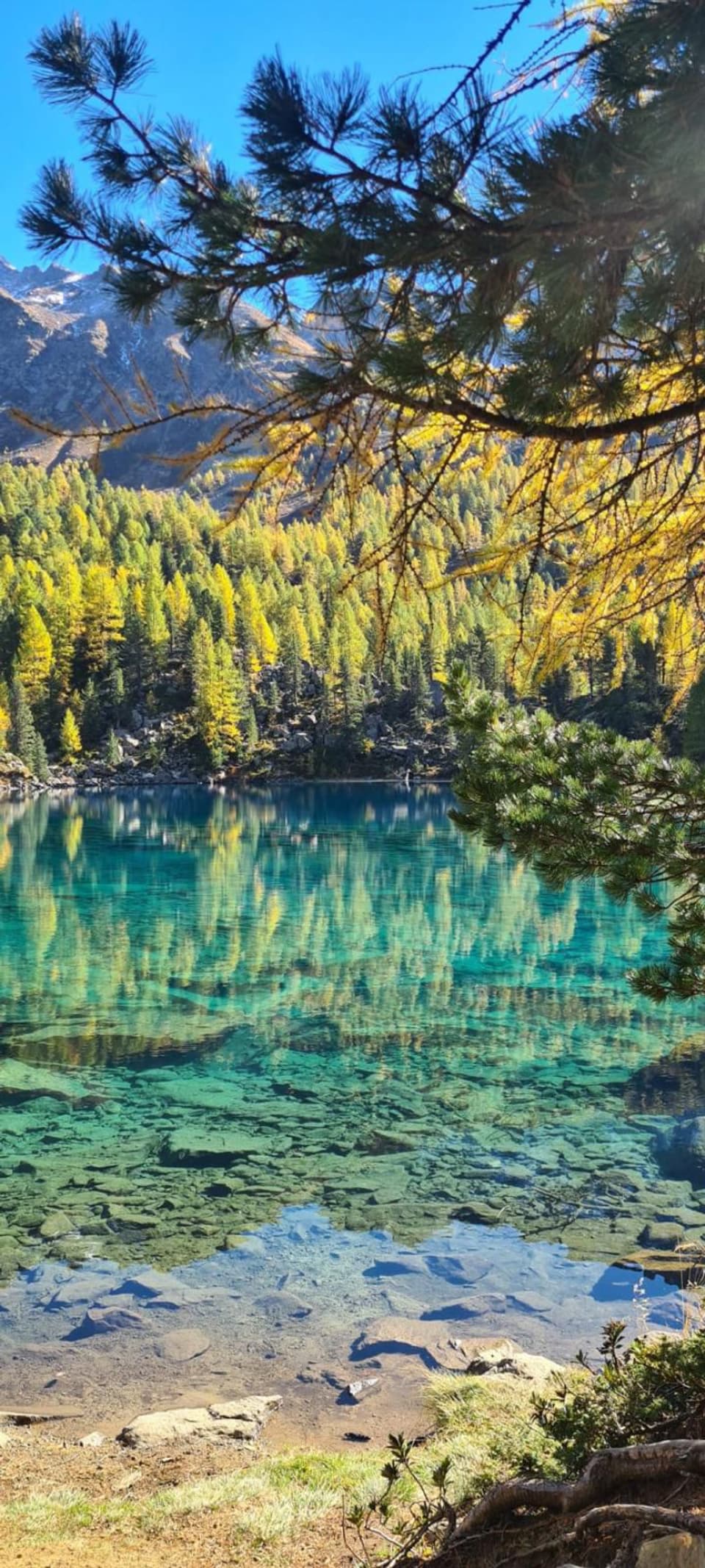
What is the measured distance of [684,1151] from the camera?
434 inches

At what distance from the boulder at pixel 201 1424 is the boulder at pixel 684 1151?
17.9 feet

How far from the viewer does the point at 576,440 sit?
118 inches

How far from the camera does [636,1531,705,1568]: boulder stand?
2.59 m

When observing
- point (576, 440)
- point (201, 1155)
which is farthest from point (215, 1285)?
point (576, 440)

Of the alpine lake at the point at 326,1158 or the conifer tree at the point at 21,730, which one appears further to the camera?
the conifer tree at the point at 21,730

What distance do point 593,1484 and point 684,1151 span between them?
851cm

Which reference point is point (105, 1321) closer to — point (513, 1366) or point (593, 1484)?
point (513, 1366)

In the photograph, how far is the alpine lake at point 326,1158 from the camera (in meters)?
7.55

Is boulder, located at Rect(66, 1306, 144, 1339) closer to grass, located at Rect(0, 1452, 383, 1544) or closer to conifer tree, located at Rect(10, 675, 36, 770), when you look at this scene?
grass, located at Rect(0, 1452, 383, 1544)

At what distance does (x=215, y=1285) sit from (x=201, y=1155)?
2695 mm

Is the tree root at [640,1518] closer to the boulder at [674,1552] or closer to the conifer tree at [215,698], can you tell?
the boulder at [674,1552]

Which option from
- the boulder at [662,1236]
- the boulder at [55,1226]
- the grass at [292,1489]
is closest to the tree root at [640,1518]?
the grass at [292,1489]

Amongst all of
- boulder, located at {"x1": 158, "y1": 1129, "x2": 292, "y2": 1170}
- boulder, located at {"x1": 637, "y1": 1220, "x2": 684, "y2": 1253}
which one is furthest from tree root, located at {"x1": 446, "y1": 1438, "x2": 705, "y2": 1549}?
boulder, located at {"x1": 158, "y1": 1129, "x2": 292, "y2": 1170}

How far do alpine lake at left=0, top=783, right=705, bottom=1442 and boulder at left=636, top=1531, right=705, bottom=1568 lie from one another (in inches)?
125
